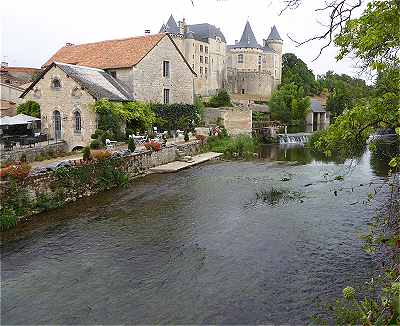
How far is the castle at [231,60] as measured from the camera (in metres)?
53.2

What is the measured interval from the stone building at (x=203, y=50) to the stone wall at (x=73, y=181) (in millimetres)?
33225

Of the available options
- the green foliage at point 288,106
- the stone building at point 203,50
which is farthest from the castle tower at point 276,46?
the green foliage at point 288,106

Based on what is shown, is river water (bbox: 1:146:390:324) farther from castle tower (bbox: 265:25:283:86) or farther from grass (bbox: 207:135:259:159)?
castle tower (bbox: 265:25:283:86)

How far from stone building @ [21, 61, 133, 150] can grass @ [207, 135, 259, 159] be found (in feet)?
24.7

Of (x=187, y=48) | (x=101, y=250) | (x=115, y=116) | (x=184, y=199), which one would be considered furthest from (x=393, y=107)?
(x=187, y=48)

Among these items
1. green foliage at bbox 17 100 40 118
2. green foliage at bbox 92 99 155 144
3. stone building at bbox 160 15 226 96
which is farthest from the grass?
stone building at bbox 160 15 226 96

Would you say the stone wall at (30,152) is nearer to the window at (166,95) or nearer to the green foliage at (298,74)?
the window at (166,95)

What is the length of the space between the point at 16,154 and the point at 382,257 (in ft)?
49.6

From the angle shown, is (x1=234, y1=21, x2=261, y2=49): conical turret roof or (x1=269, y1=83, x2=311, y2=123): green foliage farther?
(x1=234, y1=21, x2=261, y2=49): conical turret roof

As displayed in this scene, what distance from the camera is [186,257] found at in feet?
33.7

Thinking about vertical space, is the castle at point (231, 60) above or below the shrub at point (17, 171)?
above

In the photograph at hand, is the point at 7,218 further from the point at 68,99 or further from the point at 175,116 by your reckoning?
the point at 175,116

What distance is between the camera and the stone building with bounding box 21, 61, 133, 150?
23859 millimetres

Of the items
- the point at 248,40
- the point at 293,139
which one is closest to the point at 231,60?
the point at 248,40
